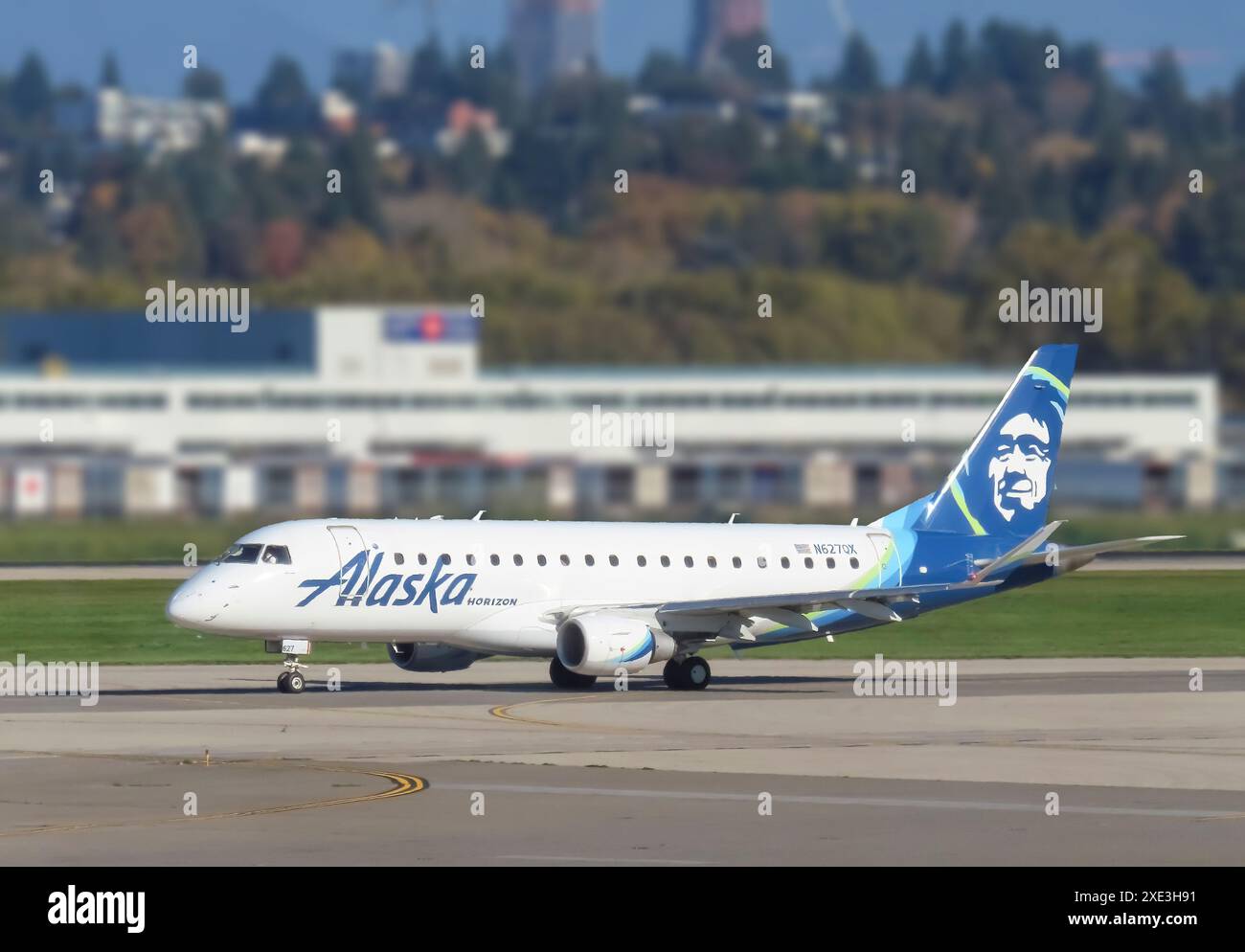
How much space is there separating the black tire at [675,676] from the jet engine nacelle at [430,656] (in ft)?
12.1

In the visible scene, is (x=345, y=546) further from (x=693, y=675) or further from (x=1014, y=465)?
(x=1014, y=465)

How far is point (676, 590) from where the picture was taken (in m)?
46.9

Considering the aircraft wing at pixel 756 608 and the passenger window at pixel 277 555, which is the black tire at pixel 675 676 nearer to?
the aircraft wing at pixel 756 608

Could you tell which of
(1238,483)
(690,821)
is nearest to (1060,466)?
(1238,483)

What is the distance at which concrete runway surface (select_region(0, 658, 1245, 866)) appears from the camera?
23.8 meters

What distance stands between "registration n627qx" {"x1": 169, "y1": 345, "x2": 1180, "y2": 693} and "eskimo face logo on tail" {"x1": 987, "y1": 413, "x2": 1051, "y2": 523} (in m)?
0.04

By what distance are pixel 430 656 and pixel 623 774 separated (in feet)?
52.8

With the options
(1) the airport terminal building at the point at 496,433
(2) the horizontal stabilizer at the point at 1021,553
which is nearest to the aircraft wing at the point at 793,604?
(2) the horizontal stabilizer at the point at 1021,553

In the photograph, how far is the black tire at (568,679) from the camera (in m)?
45.1

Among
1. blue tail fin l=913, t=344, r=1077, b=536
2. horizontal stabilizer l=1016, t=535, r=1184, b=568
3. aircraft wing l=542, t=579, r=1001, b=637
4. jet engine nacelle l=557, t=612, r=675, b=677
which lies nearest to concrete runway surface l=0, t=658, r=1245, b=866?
jet engine nacelle l=557, t=612, r=675, b=677

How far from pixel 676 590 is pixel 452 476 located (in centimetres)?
4396

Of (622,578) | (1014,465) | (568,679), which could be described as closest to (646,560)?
(622,578)

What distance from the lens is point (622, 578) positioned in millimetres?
46156

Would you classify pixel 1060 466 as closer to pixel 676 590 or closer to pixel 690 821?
pixel 676 590
